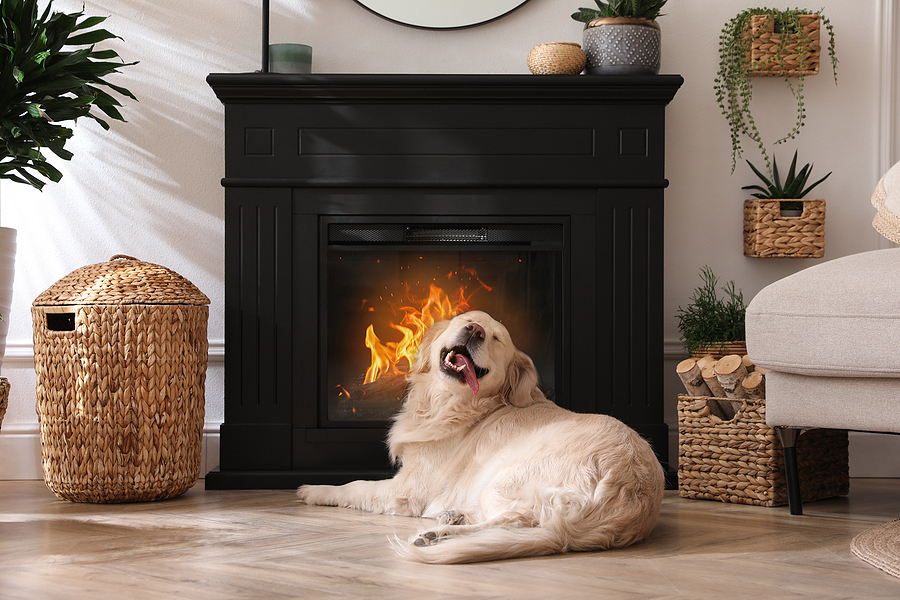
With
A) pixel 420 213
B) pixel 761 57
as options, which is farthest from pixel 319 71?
pixel 761 57

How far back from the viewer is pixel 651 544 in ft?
5.33

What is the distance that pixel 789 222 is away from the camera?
256 cm

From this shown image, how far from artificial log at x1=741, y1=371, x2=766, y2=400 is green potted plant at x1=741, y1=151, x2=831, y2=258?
62 cm

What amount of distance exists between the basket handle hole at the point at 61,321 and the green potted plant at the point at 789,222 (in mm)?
2182

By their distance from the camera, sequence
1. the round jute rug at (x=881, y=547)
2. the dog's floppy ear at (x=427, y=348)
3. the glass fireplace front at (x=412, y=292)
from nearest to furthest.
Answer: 1. the round jute rug at (x=881, y=547)
2. the dog's floppy ear at (x=427, y=348)
3. the glass fireplace front at (x=412, y=292)

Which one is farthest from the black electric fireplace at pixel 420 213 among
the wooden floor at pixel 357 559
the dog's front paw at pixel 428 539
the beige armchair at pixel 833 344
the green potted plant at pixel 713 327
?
the dog's front paw at pixel 428 539

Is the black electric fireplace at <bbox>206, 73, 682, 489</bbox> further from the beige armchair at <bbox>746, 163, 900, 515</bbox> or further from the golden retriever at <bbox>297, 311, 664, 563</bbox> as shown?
the beige armchair at <bbox>746, 163, 900, 515</bbox>

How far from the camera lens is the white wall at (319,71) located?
8.66 feet

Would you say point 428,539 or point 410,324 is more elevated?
point 410,324

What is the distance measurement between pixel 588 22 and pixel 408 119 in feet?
2.24

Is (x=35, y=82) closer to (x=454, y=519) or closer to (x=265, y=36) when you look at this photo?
(x=265, y=36)

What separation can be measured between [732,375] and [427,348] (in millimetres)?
867

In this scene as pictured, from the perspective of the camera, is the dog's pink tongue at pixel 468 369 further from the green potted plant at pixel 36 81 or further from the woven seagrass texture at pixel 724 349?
the green potted plant at pixel 36 81

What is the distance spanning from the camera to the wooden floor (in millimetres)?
1291
